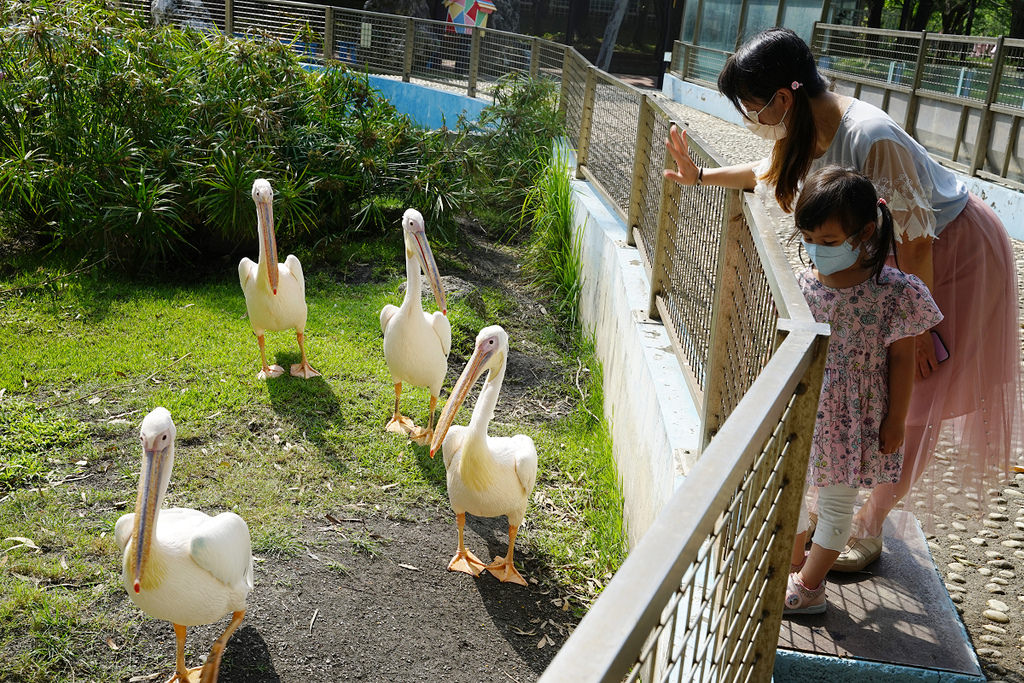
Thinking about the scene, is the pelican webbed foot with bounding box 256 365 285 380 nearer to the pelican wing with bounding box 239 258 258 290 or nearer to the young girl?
the pelican wing with bounding box 239 258 258 290

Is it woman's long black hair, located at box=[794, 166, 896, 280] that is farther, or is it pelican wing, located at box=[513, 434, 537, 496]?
pelican wing, located at box=[513, 434, 537, 496]

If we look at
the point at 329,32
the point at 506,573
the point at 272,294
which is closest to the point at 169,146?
the point at 272,294

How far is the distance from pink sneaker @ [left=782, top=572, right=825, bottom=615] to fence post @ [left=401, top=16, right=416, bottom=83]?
1353cm

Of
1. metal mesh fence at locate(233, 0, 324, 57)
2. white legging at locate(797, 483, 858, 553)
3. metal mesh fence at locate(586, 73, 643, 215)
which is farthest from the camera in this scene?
metal mesh fence at locate(233, 0, 324, 57)

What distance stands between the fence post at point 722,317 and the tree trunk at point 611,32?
1860 centimetres

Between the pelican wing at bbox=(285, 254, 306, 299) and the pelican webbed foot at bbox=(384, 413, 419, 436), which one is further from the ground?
the pelican wing at bbox=(285, 254, 306, 299)

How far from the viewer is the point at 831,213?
2289mm

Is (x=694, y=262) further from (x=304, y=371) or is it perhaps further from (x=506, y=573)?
(x=304, y=371)

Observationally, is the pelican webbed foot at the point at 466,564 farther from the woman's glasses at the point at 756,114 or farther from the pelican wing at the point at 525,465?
the woman's glasses at the point at 756,114

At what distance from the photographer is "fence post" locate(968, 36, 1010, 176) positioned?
28.8ft

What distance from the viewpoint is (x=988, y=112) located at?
9016mm

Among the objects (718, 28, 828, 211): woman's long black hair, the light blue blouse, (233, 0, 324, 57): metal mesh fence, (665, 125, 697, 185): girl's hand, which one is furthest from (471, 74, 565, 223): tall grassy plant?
(233, 0, 324, 57): metal mesh fence

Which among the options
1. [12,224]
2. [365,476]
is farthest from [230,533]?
[12,224]

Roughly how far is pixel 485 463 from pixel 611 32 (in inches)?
735
